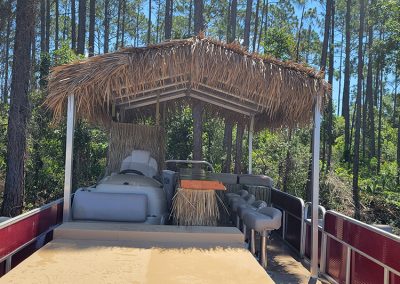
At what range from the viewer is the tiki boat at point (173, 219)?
370 cm

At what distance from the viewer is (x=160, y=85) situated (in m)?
6.77

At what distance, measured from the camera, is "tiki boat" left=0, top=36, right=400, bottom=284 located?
3.70 m

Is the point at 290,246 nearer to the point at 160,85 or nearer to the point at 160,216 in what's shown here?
the point at 160,216

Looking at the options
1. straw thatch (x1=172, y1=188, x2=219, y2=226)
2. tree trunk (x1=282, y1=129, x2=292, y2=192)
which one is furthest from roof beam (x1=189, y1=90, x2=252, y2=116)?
tree trunk (x1=282, y1=129, x2=292, y2=192)

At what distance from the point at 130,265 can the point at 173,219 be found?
5.21 feet

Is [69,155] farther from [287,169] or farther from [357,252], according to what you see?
[287,169]

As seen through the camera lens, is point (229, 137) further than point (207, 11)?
No

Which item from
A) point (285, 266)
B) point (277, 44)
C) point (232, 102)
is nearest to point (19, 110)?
point (232, 102)

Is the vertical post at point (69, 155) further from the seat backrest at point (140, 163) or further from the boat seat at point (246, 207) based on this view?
the boat seat at point (246, 207)

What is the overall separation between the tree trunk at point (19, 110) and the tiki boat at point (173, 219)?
14.4 ft

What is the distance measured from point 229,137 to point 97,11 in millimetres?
21670

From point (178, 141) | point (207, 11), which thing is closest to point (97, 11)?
point (207, 11)

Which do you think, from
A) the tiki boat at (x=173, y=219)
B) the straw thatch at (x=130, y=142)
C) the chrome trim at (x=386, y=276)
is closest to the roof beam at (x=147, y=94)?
the tiki boat at (x=173, y=219)

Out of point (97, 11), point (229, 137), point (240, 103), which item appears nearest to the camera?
point (240, 103)
